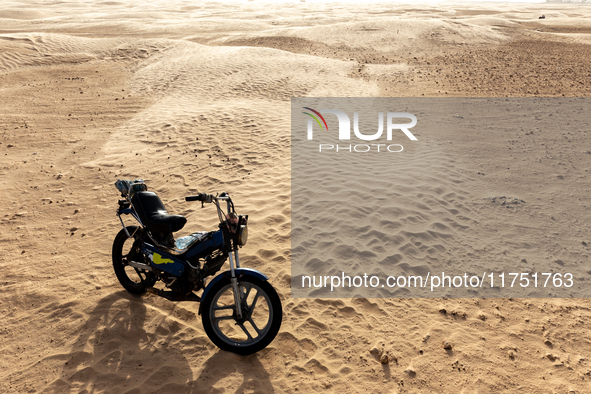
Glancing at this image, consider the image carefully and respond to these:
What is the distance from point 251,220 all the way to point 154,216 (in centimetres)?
248

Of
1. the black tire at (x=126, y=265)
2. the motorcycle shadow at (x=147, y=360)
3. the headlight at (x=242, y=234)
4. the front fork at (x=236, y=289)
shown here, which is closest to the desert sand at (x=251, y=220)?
the motorcycle shadow at (x=147, y=360)

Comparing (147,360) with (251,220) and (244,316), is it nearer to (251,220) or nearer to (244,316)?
(244,316)

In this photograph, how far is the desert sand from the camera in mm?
3980

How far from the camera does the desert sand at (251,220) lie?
3980 millimetres

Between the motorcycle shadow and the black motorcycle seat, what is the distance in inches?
45.0

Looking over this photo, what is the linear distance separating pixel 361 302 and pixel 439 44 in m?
22.0

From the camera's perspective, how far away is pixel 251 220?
263 inches

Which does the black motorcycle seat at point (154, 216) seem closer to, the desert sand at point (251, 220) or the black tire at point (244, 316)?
the black tire at point (244, 316)

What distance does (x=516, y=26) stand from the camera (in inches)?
1177

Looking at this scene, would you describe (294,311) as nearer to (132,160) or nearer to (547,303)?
(547,303)

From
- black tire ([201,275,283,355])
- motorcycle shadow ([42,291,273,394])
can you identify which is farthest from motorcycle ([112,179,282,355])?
motorcycle shadow ([42,291,273,394])

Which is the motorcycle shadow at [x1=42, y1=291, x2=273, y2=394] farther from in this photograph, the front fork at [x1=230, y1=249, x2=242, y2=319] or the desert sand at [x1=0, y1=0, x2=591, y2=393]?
the front fork at [x1=230, y1=249, x2=242, y2=319]

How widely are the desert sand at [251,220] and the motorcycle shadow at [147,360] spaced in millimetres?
20

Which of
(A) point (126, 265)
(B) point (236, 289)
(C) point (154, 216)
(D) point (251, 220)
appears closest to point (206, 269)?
(B) point (236, 289)
